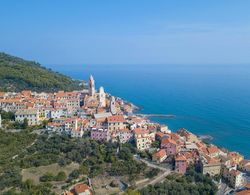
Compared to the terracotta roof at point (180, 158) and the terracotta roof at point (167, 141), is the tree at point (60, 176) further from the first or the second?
the terracotta roof at point (167, 141)

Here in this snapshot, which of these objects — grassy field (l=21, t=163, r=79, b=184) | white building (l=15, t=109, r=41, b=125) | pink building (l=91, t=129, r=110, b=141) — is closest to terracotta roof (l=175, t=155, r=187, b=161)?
pink building (l=91, t=129, r=110, b=141)

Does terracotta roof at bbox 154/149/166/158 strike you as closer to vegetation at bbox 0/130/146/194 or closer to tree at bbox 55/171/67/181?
vegetation at bbox 0/130/146/194

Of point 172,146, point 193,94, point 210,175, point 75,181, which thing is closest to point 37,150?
point 75,181

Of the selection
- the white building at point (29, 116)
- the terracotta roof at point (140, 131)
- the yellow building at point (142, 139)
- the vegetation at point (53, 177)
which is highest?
the white building at point (29, 116)

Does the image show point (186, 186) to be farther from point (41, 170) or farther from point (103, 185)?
point (41, 170)

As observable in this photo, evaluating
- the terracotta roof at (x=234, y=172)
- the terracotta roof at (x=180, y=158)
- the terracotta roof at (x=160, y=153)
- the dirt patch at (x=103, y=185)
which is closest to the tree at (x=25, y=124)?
the dirt patch at (x=103, y=185)

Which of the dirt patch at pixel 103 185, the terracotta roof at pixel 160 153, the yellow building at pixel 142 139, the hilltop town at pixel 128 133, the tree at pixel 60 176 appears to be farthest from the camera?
the yellow building at pixel 142 139

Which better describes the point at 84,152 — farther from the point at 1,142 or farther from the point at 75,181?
the point at 1,142
